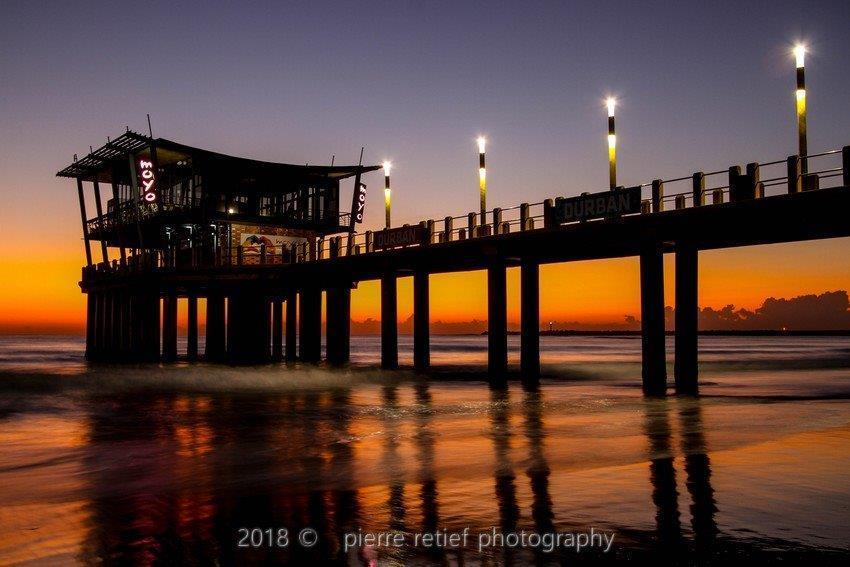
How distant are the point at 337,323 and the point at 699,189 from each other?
25.1m

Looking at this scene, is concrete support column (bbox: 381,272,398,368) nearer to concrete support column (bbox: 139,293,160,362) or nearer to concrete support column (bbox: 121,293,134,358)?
concrete support column (bbox: 139,293,160,362)

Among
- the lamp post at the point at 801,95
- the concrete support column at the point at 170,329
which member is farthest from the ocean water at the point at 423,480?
the concrete support column at the point at 170,329

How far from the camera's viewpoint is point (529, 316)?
29422 mm

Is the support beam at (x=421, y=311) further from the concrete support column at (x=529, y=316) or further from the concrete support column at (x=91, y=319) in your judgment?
the concrete support column at (x=91, y=319)

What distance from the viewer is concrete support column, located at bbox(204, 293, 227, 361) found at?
48844 mm

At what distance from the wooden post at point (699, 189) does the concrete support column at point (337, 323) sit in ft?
78.5

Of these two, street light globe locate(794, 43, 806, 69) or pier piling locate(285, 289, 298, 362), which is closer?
street light globe locate(794, 43, 806, 69)

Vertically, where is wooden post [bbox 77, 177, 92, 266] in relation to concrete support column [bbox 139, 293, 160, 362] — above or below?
above

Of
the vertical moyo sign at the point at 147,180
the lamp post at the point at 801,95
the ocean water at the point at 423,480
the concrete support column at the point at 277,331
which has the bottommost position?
the ocean water at the point at 423,480

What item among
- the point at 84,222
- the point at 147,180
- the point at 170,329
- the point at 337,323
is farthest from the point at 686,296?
the point at 84,222

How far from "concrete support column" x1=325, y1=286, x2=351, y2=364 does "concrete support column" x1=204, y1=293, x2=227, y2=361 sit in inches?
336

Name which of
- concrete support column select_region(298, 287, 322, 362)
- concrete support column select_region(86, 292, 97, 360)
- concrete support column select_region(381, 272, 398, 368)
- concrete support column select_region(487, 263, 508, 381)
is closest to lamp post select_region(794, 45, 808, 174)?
concrete support column select_region(487, 263, 508, 381)

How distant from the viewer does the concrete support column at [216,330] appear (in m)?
48.8

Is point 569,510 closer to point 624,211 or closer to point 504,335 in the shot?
point 624,211
